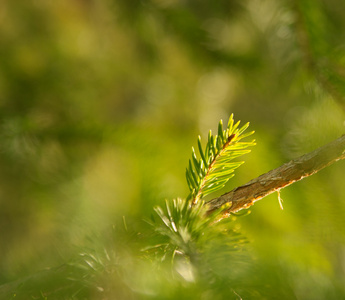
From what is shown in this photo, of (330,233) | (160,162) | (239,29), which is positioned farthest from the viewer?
(239,29)

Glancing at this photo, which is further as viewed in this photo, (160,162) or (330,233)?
(330,233)

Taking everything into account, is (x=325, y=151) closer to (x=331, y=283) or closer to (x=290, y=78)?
(x=331, y=283)

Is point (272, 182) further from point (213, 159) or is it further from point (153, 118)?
point (153, 118)

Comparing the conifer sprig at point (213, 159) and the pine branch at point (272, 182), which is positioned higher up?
the conifer sprig at point (213, 159)

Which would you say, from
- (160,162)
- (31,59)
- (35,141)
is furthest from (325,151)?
(31,59)

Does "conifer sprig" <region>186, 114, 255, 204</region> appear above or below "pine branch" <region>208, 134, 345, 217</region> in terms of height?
above

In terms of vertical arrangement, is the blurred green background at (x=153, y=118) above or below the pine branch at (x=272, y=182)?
above

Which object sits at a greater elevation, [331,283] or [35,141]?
[35,141]

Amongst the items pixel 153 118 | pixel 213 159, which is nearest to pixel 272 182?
pixel 213 159
